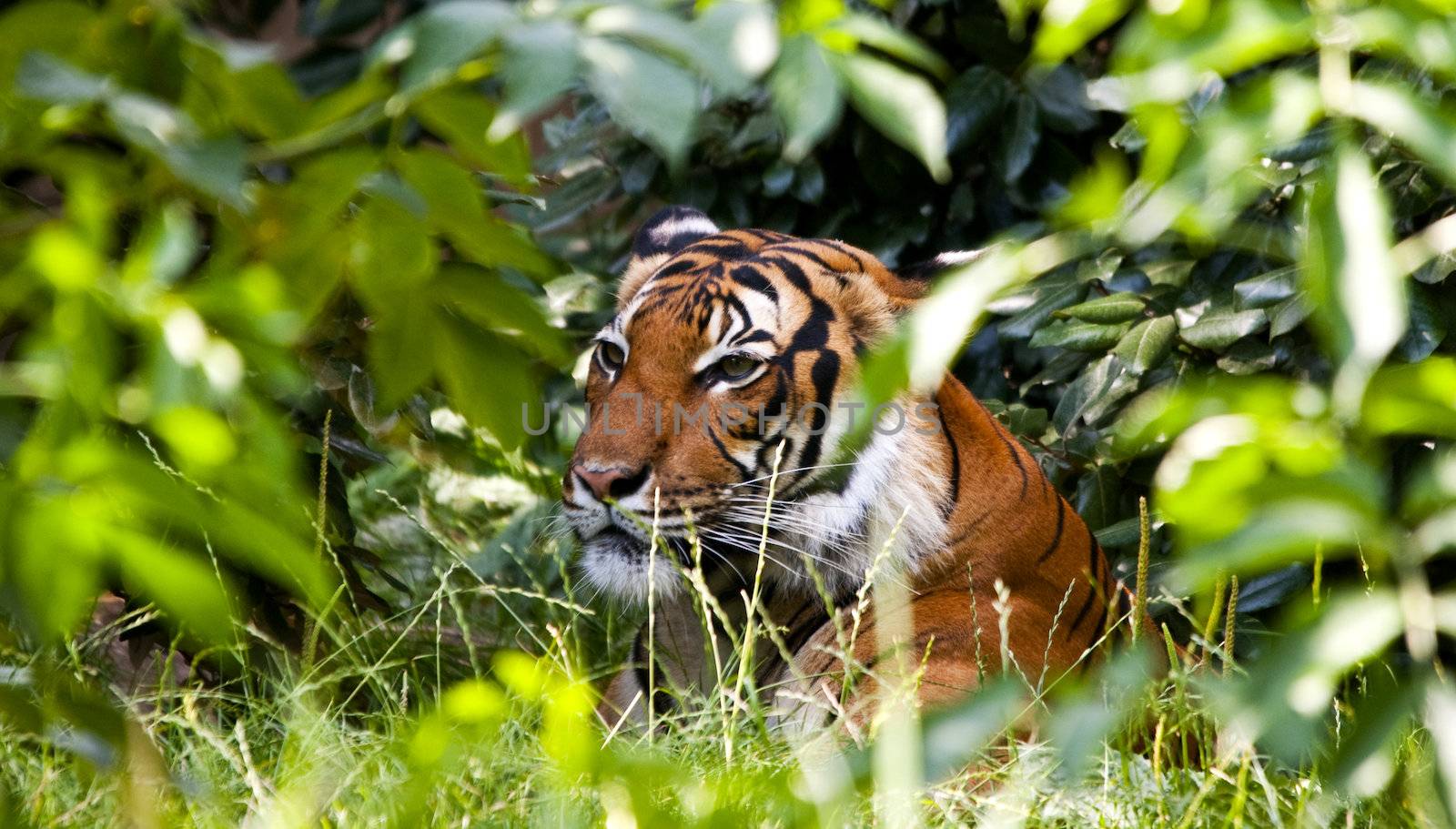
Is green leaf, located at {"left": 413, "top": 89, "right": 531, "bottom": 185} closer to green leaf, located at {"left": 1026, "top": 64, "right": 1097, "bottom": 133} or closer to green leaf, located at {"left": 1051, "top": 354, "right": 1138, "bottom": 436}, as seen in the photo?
green leaf, located at {"left": 1051, "top": 354, "right": 1138, "bottom": 436}

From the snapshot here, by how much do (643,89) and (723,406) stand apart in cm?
171

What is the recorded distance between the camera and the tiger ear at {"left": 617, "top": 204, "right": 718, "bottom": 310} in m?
2.86

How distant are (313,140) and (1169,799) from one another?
1.36m

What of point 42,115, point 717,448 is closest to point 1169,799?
point 717,448

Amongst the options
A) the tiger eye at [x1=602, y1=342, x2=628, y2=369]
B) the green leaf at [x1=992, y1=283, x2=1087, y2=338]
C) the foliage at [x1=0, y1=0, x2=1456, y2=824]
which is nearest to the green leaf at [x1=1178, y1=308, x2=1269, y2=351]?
the green leaf at [x1=992, y1=283, x2=1087, y2=338]

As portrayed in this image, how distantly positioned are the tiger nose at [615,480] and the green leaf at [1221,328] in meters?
1.23

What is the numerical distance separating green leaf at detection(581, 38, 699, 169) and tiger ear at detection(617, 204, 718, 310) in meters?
1.97

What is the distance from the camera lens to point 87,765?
1.19 m

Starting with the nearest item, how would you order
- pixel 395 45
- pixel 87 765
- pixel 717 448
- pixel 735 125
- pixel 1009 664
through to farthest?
1. pixel 395 45
2. pixel 87 765
3. pixel 1009 664
4. pixel 717 448
5. pixel 735 125

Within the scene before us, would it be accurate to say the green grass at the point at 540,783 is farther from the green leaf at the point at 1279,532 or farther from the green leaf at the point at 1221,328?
the green leaf at the point at 1221,328

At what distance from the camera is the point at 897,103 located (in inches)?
32.6

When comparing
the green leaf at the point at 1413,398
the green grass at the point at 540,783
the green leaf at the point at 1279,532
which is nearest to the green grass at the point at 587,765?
the green grass at the point at 540,783

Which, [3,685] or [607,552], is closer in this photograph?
[3,685]

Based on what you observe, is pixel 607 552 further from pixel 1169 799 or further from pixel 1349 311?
pixel 1349 311
